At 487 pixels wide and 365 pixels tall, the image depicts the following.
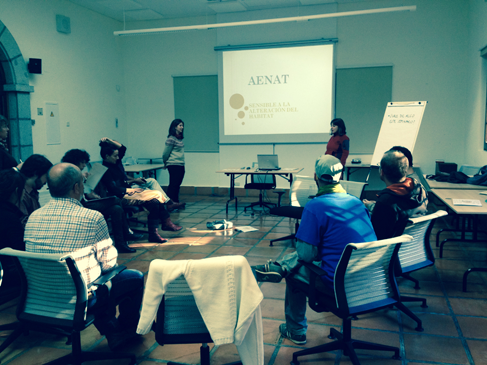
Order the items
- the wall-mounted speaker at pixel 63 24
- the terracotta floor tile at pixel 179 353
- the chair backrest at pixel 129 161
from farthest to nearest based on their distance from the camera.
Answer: the chair backrest at pixel 129 161 < the wall-mounted speaker at pixel 63 24 < the terracotta floor tile at pixel 179 353

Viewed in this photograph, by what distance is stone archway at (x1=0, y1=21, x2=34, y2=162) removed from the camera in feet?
18.8

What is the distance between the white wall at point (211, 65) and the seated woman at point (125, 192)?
7.43 feet

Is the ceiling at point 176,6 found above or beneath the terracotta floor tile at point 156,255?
above

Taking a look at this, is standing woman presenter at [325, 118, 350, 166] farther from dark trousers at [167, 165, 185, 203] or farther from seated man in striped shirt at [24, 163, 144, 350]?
seated man in striped shirt at [24, 163, 144, 350]

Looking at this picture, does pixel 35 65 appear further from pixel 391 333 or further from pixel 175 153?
pixel 391 333

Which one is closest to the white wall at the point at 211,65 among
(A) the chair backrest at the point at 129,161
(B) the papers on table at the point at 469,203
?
(A) the chair backrest at the point at 129,161

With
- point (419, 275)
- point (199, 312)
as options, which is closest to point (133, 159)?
point (419, 275)

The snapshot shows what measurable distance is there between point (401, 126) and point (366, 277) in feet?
15.0

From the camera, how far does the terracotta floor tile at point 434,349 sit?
2253mm

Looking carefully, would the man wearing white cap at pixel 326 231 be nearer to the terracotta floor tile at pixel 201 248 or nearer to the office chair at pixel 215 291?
the office chair at pixel 215 291

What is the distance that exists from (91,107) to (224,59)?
279 cm

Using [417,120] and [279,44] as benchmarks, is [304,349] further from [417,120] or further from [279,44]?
[279,44]

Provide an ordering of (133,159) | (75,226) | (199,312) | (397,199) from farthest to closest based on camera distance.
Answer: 1. (133,159)
2. (397,199)
3. (75,226)
4. (199,312)

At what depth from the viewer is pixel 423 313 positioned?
286 cm
